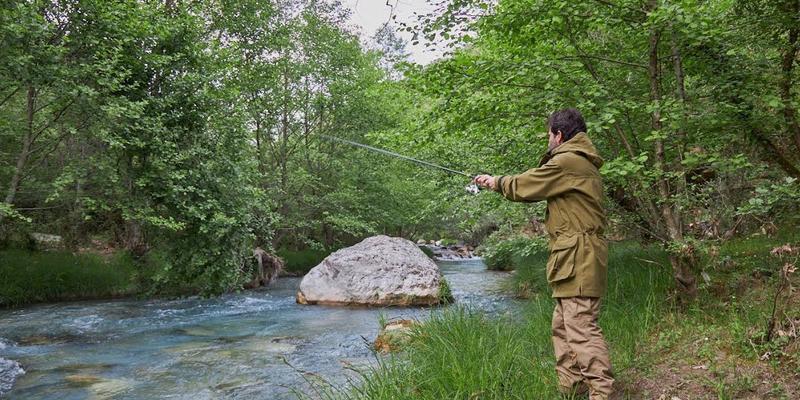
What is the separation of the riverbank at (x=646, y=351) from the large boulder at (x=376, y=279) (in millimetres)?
5405

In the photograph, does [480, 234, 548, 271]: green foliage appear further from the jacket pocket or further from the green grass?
the green grass

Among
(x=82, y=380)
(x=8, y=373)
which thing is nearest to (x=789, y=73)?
(x=82, y=380)

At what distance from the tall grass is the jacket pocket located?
0.75m

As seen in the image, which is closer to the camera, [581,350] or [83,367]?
[581,350]

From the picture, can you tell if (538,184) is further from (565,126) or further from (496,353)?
(496,353)

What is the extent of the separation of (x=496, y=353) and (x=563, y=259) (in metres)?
1.04

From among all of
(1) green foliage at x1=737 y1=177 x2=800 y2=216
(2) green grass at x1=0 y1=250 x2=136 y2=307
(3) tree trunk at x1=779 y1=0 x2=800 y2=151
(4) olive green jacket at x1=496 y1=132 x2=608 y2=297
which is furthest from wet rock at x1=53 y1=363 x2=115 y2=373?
(3) tree trunk at x1=779 y1=0 x2=800 y2=151

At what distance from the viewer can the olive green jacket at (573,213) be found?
3389 mm

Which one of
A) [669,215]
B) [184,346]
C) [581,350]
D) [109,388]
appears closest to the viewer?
[581,350]

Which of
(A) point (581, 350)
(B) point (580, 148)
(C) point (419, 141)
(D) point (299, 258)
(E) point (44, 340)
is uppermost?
(C) point (419, 141)

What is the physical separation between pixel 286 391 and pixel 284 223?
13.2m

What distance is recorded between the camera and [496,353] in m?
4.03

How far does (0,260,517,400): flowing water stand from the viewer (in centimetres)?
555

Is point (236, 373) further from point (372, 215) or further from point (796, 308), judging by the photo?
point (372, 215)
